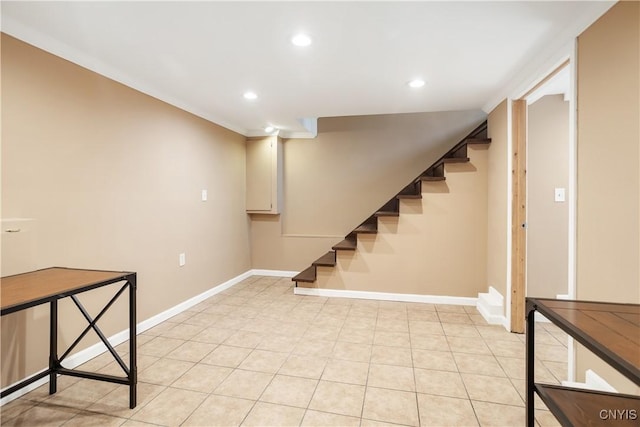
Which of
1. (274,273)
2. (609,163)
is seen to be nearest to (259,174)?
(274,273)

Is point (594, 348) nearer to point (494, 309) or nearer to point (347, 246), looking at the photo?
point (494, 309)

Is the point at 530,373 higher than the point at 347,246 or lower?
lower

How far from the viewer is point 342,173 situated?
15.0ft

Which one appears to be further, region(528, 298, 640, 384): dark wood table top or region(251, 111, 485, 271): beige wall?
region(251, 111, 485, 271): beige wall

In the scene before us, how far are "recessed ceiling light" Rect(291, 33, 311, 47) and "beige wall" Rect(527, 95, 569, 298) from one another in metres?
2.44

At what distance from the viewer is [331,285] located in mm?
3857

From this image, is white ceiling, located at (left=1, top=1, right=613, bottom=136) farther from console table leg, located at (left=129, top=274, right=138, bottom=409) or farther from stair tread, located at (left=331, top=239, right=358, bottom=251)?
stair tread, located at (left=331, top=239, right=358, bottom=251)

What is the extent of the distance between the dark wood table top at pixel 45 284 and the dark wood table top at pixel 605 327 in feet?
6.58

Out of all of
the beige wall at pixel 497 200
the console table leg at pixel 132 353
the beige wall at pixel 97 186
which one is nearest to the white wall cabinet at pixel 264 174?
the beige wall at pixel 97 186

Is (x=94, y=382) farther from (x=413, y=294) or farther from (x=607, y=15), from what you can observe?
(x=607, y=15)

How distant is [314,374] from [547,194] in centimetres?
284

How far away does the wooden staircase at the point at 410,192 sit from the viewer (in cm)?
352

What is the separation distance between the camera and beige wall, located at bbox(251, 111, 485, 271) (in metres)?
4.27

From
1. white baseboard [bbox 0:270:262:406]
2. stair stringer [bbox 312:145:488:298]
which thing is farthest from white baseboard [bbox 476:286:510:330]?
white baseboard [bbox 0:270:262:406]
